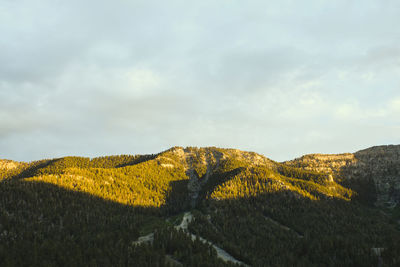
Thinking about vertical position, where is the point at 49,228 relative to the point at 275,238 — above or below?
above

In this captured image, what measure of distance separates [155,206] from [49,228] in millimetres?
79198

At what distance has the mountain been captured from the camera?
5462cm

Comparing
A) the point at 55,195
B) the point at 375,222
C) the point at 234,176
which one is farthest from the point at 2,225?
the point at 375,222

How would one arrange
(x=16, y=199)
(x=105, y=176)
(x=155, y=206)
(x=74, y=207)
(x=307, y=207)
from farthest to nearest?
1. (x=105, y=176)
2. (x=155, y=206)
3. (x=307, y=207)
4. (x=74, y=207)
5. (x=16, y=199)

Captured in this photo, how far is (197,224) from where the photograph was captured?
10575cm

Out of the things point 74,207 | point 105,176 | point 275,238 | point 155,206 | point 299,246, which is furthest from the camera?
point 105,176

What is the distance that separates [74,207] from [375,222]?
172859mm

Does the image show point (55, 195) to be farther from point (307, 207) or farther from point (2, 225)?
point (307, 207)

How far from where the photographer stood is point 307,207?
151 m

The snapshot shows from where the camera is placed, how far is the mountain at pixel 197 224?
54.6 meters

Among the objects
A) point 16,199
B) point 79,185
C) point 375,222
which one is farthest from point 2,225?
point 375,222

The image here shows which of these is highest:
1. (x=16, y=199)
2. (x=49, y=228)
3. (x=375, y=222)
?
(x=16, y=199)

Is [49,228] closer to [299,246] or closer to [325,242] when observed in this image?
[299,246]

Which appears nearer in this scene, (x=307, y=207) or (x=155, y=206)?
(x=307, y=207)
